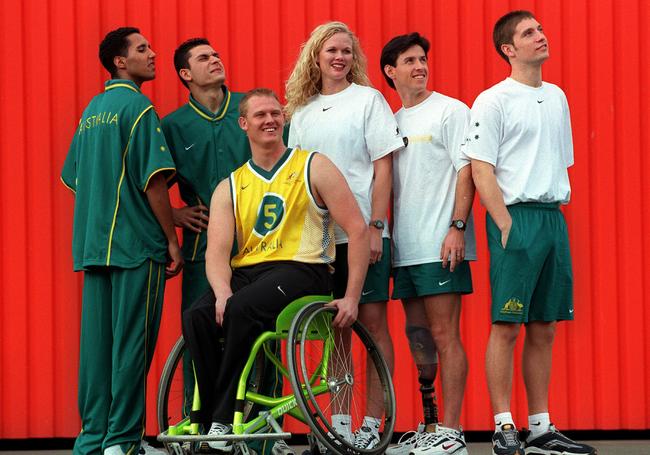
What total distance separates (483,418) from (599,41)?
2.08 metres

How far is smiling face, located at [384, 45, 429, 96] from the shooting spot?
4949mm

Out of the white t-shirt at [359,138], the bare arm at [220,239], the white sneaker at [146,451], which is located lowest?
the white sneaker at [146,451]

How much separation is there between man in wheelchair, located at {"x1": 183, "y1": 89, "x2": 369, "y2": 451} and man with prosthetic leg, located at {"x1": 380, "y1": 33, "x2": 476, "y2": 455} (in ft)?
1.46

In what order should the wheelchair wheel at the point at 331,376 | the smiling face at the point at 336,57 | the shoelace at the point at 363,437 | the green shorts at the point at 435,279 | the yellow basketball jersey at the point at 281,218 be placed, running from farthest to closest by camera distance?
the smiling face at the point at 336,57 → the green shorts at the point at 435,279 → the shoelace at the point at 363,437 → the yellow basketball jersey at the point at 281,218 → the wheelchair wheel at the point at 331,376

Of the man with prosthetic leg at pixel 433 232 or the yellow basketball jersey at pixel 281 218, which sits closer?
the yellow basketball jersey at pixel 281 218

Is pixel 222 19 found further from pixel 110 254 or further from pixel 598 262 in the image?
pixel 598 262

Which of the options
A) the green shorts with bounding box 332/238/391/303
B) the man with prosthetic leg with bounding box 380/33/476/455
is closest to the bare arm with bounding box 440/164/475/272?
the man with prosthetic leg with bounding box 380/33/476/455

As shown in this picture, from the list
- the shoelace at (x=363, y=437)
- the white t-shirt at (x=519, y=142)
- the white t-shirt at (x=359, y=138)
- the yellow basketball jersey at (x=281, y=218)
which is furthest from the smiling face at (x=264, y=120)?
the shoelace at (x=363, y=437)

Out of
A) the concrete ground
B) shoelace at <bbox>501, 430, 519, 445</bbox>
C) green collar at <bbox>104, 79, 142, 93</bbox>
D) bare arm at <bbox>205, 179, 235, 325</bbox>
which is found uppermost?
green collar at <bbox>104, 79, 142, 93</bbox>

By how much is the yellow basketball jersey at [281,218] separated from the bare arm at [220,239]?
0.10 ft

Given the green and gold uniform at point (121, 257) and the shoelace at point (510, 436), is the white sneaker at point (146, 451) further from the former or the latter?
the shoelace at point (510, 436)

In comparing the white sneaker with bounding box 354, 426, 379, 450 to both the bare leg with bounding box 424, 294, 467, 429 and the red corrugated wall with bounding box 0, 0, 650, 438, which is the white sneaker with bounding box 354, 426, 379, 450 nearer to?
the bare leg with bounding box 424, 294, 467, 429

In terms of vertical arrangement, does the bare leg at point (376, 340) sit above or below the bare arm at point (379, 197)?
below

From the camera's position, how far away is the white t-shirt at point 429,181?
4855mm
